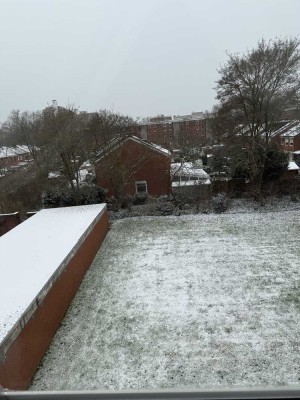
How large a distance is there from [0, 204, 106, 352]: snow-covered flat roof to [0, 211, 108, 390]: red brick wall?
0.25 meters

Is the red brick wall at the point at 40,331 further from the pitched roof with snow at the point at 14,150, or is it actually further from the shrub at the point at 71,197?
the pitched roof with snow at the point at 14,150

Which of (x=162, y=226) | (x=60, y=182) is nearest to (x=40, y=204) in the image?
(x=60, y=182)

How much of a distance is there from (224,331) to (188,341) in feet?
2.34

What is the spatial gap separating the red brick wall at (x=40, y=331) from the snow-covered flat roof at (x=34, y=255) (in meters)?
0.25

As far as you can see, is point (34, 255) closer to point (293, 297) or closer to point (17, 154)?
point (293, 297)

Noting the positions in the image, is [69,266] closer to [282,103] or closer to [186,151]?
[282,103]

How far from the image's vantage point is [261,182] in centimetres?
1689

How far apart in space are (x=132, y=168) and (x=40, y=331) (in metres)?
12.8

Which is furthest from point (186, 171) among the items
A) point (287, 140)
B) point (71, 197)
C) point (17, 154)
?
point (17, 154)

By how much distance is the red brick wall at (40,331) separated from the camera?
457cm

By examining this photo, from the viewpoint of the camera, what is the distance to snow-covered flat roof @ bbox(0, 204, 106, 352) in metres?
5.34

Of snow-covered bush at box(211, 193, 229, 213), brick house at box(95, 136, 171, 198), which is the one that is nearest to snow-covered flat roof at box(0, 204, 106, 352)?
brick house at box(95, 136, 171, 198)

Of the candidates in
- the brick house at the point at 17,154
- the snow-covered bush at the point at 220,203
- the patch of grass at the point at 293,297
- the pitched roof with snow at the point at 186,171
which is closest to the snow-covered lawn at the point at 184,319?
the patch of grass at the point at 293,297

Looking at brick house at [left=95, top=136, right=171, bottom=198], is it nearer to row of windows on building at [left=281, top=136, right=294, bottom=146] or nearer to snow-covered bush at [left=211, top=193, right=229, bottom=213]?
snow-covered bush at [left=211, top=193, right=229, bottom=213]
